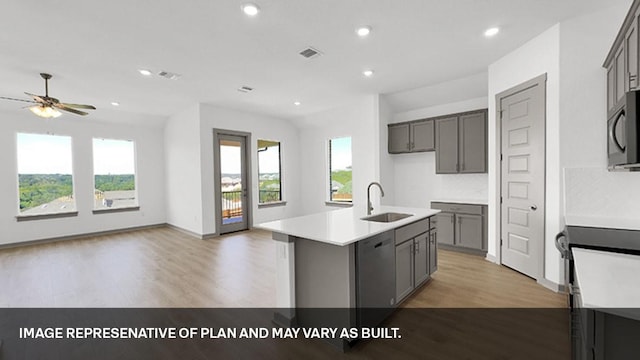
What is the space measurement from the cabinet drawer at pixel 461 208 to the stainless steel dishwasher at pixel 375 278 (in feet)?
8.14

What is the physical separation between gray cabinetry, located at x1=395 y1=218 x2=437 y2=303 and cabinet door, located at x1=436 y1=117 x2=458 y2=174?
6.09 feet

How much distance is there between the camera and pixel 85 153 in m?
6.09

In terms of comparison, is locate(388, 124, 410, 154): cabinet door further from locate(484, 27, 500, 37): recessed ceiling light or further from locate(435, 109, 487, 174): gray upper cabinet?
locate(484, 27, 500, 37): recessed ceiling light

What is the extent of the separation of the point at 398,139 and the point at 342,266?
3.86m

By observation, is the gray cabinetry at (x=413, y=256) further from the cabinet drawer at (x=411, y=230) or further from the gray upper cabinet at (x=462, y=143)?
the gray upper cabinet at (x=462, y=143)

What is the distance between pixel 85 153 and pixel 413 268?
7.22 metres

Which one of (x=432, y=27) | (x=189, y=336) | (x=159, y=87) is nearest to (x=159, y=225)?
(x=159, y=87)

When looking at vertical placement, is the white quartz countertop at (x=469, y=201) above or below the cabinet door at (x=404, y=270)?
above

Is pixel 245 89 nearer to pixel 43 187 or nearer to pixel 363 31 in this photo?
pixel 363 31

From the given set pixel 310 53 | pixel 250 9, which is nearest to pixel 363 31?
pixel 310 53

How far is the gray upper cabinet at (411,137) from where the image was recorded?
494cm

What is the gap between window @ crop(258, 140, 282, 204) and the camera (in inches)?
278

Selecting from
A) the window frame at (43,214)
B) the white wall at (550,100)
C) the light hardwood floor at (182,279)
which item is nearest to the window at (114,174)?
the window frame at (43,214)

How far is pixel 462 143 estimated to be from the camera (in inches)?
178
